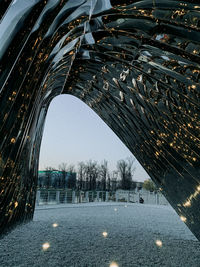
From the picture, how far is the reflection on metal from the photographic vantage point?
177 centimetres

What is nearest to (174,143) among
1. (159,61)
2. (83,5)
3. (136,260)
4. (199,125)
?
(199,125)

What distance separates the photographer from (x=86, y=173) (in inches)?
2421

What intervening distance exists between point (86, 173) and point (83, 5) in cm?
6068

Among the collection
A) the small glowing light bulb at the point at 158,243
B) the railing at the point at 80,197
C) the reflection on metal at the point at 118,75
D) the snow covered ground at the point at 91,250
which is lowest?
the small glowing light bulb at the point at 158,243

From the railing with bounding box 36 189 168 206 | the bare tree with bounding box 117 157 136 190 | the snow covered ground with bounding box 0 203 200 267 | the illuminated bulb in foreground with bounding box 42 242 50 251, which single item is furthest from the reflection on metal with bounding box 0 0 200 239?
the bare tree with bounding box 117 157 136 190

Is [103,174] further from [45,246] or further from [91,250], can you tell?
[91,250]

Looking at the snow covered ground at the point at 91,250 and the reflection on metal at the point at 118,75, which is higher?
the reflection on metal at the point at 118,75

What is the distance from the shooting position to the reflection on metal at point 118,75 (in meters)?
1.77

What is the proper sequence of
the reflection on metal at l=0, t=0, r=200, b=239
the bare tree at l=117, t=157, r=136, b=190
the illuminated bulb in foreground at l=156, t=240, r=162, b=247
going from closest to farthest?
the reflection on metal at l=0, t=0, r=200, b=239, the illuminated bulb in foreground at l=156, t=240, r=162, b=247, the bare tree at l=117, t=157, r=136, b=190

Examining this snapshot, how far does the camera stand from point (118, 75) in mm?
5238

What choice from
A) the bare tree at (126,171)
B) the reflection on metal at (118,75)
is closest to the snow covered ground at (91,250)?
the reflection on metal at (118,75)

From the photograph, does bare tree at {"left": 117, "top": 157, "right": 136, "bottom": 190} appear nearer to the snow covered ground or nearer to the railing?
the railing

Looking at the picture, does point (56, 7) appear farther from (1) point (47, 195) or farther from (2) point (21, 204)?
(1) point (47, 195)

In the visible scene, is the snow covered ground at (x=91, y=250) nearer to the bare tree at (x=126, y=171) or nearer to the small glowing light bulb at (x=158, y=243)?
the small glowing light bulb at (x=158, y=243)
